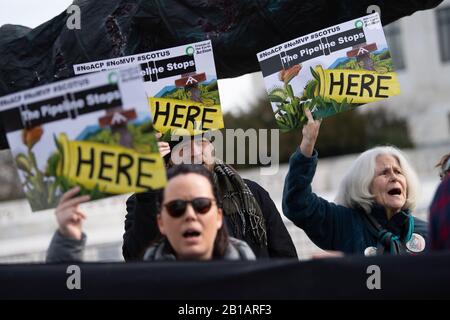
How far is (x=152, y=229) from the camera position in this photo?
3.61 m

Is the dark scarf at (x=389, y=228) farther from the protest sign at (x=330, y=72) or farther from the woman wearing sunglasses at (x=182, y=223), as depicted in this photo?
the woman wearing sunglasses at (x=182, y=223)

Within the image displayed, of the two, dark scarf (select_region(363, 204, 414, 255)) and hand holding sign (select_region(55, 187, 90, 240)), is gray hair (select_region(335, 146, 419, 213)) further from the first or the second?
hand holding sign (select_region(55, 187, 90, 240))

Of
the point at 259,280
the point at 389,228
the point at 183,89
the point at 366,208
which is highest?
the point at 183,89

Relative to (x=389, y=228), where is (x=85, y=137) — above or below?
above

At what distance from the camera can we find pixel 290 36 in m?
4.13

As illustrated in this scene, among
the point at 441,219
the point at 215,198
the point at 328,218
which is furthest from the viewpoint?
the point at 328,218

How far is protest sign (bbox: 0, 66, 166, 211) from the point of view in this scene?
3.02 meters

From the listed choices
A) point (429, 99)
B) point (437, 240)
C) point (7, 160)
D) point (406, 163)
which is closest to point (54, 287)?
point (437, 240)

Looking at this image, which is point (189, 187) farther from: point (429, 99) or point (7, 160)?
point (429, 99)

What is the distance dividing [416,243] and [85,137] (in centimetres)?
171

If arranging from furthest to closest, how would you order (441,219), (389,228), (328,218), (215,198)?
(328,218)
(389,228)
(215,198)
(441,219)

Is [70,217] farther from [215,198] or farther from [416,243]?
[416,243]

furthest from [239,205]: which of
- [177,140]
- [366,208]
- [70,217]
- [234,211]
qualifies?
[70,217]

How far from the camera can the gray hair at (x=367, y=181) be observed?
13.7 feet
